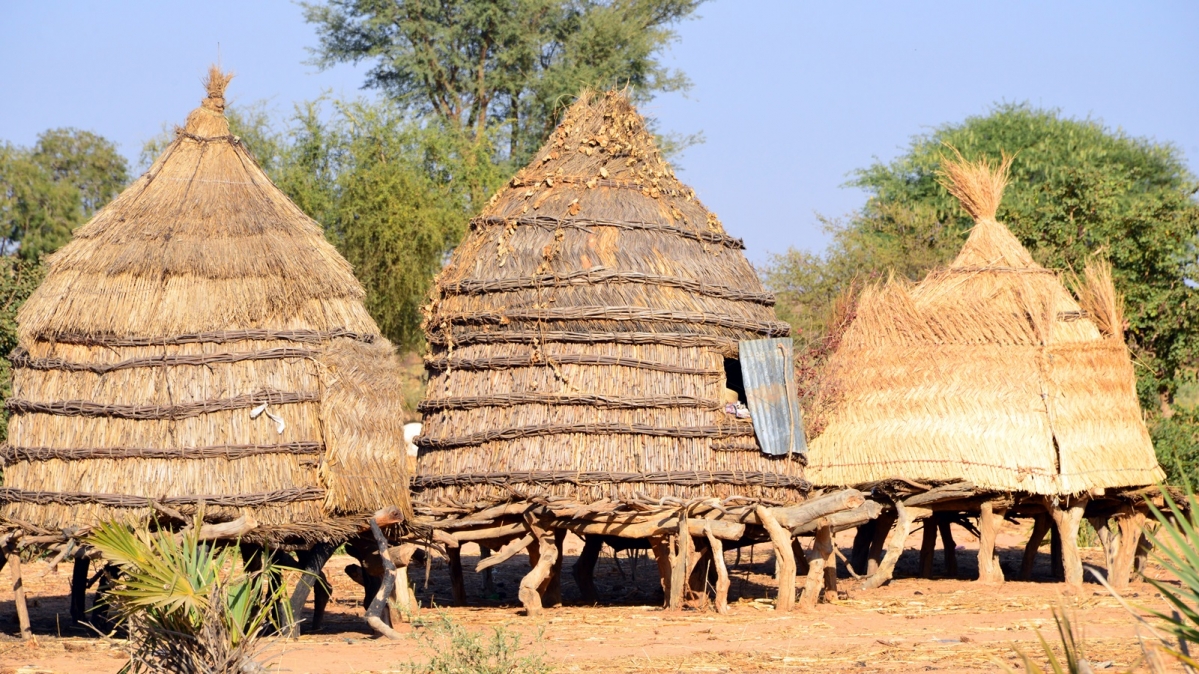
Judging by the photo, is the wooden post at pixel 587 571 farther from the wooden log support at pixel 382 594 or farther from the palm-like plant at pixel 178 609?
the palm-like plant at pixel 178 609

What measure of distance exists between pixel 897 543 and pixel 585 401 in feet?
14.8

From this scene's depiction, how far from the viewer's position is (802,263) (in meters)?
28.3

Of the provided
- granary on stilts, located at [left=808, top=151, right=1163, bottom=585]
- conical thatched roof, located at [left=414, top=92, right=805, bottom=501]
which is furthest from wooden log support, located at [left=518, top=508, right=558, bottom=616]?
granary on stilts, located at [left=808, top=151, right=1163, bottom=585]

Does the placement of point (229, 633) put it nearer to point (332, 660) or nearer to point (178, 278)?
point (332, 660)

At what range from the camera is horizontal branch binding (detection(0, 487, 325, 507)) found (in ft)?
39.6

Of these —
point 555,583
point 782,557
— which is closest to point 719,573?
point 782,557

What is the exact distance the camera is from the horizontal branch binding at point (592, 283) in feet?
48.1

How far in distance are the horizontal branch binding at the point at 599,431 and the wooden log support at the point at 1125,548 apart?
214 inches

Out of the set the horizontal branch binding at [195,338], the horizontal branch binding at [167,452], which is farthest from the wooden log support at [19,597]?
the horizontal branch binding at [195,338]

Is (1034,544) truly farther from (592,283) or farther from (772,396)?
(592,283)

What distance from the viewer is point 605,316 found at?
47.3 ft

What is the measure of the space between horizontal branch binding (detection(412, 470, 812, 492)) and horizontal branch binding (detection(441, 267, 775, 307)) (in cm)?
199

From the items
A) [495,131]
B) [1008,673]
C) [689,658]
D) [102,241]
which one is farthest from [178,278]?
[495,131]

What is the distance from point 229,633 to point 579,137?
895 cm
